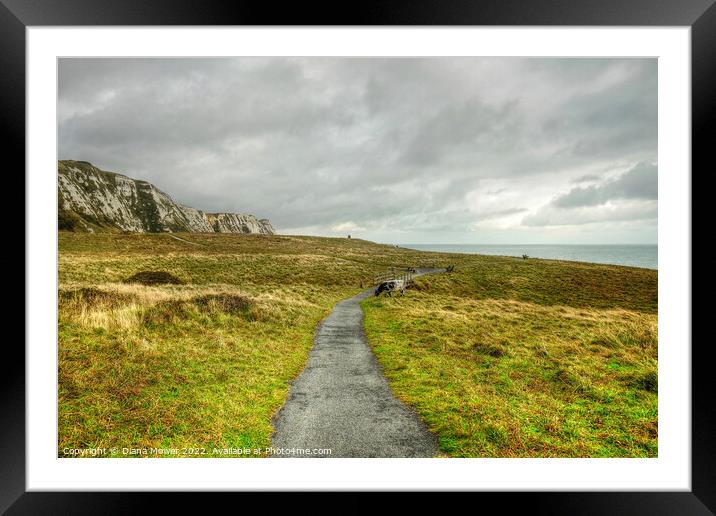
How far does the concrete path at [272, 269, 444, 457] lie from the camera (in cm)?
445

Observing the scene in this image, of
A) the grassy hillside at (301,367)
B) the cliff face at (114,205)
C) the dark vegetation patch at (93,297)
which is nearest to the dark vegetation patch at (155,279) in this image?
the dark vegetation patch at (93,297)

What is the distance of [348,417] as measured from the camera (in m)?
5.20

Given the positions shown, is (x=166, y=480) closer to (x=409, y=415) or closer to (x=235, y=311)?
(x=409, y=415)

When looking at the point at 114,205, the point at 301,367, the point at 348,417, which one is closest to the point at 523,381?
the point at 348,417

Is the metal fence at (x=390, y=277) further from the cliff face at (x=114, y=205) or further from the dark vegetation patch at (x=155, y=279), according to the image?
the cliff face at (x=114, y=205)

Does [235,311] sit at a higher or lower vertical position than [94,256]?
lower

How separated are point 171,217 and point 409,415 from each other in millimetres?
191492

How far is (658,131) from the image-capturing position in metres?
4.13

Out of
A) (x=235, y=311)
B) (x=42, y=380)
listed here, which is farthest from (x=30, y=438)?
(x=235, y=311)

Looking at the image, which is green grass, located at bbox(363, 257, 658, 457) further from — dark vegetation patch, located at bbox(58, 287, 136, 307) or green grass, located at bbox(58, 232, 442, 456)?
dark vegetation patch, located at bbox(58, 287, 136, 307)

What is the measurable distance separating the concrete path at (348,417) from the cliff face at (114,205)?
124 metres

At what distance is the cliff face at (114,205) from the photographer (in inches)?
4405

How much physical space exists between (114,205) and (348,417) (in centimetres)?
17563
